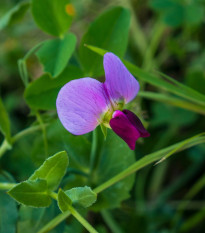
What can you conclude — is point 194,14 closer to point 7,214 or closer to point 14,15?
point 14,15

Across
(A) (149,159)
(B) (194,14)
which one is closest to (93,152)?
(A) (149,159)

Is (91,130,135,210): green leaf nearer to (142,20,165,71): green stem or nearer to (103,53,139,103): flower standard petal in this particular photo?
(103,53,139,103): flower standard petal

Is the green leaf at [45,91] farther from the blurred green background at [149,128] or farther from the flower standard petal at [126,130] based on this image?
the flower standard petal at [126,130]

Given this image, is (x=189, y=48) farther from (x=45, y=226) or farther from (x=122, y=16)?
(x=45, y=226)

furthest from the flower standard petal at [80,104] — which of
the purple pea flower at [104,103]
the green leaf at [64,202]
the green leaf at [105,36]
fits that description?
the green leaf at [105,36]

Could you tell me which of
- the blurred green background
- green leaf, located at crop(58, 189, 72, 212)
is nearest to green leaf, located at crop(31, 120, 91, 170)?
the blurred green background

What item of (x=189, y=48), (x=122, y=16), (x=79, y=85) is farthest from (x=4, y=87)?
(x=79, y=85)
